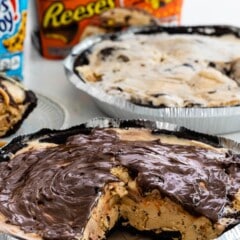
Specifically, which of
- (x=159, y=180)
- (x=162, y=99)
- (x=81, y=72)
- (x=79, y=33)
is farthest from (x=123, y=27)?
(x=159, y=180)

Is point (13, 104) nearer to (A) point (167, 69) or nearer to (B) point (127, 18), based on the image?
(A) point (167, 69)

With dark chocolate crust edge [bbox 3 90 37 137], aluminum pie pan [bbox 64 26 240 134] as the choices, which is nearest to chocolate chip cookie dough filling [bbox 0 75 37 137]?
dark chocolate crust edge [bbox 3 90 37 137]

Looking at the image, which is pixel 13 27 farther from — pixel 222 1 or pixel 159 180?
→ pixel 222 1

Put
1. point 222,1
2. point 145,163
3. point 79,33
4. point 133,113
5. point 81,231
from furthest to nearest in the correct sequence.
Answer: point 222,1 → point 79,33 → point 133,113 → point 145,163 → point 81,231

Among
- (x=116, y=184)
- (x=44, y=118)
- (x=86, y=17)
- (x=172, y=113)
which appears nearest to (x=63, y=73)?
→ (x=86, y=17)

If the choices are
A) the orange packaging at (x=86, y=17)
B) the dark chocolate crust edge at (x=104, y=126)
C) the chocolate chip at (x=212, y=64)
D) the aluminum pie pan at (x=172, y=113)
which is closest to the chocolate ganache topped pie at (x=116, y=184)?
the dark chocolate crust edge at (x=104, y=126)

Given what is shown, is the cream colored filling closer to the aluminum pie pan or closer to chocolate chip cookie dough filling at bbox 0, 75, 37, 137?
chocolate chip cookie dough filling at bbox 0, 75, 37, 137
